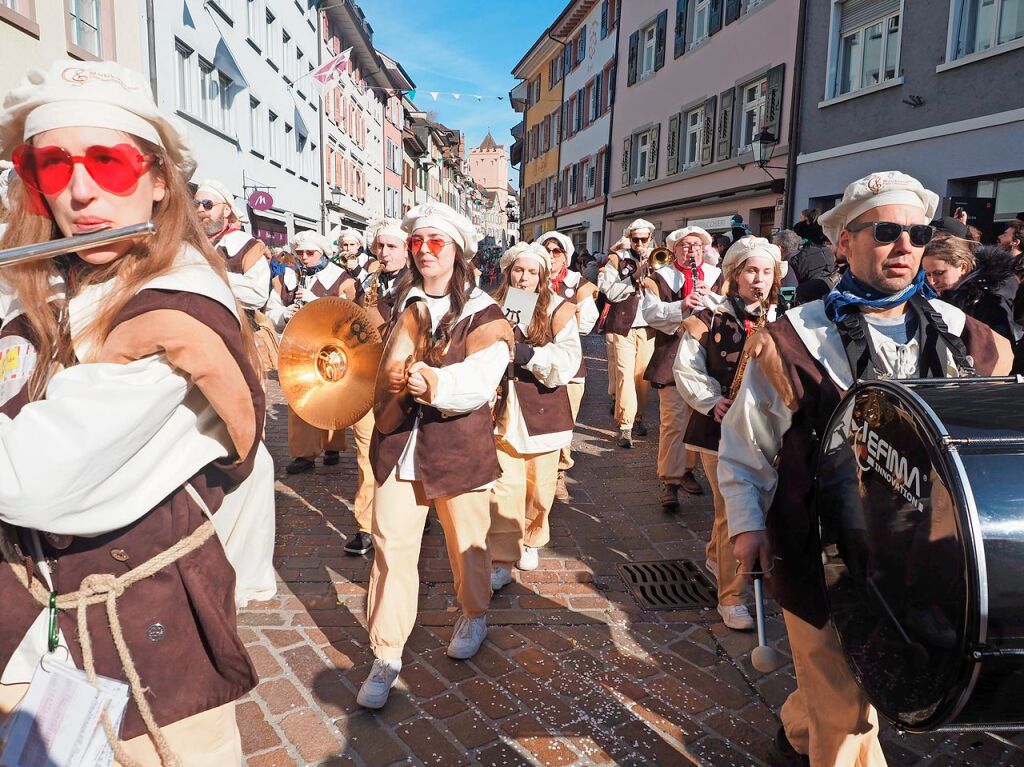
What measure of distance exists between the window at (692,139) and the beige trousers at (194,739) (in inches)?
704

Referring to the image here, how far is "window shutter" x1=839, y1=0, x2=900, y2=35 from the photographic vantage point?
11.3 m

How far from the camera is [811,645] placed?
2043mm

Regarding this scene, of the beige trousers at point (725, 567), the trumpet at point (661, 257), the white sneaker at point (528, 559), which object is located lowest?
the white sneaker at point (528, 559)

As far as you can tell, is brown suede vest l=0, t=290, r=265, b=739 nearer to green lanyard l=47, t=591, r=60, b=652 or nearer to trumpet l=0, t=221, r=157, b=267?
green lanyard l=47, t=591, r=60, b=652

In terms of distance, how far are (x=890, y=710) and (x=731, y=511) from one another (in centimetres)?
66

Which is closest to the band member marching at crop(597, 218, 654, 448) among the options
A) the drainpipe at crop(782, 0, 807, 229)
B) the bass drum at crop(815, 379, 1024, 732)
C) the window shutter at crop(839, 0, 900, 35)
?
the bass drum at crop(815, 379, 1024, 732)

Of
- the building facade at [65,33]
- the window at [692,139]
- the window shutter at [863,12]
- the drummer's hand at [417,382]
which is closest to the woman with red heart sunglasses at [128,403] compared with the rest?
the drummer's hand at [417,382]

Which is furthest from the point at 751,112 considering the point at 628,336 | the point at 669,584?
the point at 669,584

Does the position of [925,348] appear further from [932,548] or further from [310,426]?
[310,426]

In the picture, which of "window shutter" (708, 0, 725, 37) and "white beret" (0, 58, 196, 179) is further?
"window shutter" (708, 0, 725, 37)

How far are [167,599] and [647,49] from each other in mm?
22691

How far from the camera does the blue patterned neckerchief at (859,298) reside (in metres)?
2.06

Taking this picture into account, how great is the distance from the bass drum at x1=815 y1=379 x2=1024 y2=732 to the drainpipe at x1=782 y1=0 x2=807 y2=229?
12981 millimetres

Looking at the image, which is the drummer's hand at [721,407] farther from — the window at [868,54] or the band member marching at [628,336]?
the window at [868,54]
